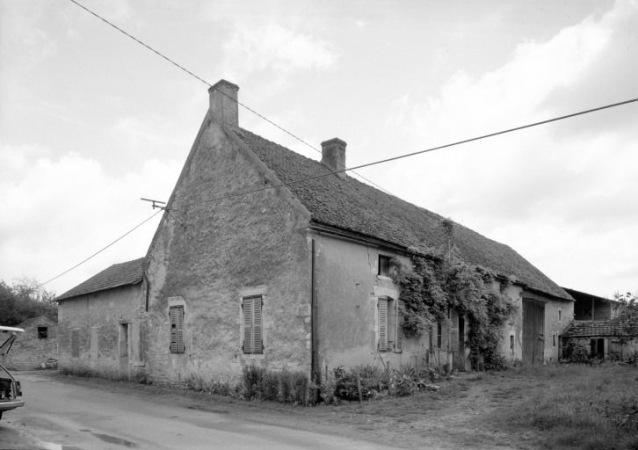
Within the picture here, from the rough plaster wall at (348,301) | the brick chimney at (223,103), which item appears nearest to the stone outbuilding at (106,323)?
the brick chimney at (223,103)

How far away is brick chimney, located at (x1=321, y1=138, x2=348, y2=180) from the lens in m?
24.3

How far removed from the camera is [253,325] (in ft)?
57.3

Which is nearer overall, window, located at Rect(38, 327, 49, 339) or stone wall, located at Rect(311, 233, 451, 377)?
stone wall, located at Rect(311, 233, 451, 377)

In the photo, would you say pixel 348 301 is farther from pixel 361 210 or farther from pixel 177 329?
pixel 177 329

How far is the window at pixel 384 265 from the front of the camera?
747 inches

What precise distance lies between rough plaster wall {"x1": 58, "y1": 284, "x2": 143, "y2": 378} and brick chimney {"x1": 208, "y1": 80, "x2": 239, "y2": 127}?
7675mm

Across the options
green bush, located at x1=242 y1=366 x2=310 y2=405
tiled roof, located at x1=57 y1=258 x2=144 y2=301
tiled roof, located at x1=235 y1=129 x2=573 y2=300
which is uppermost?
tiled roof, located at x1=235 y1=129 x2=573 y2=300

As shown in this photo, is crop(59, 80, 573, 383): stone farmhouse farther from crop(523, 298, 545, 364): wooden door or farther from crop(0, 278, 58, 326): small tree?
crop(0, 278, 58, 326): small tree

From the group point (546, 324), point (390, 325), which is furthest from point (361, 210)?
point (546, 324)


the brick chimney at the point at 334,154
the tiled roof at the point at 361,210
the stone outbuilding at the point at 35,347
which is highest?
the brick chimney at the point at 334,154

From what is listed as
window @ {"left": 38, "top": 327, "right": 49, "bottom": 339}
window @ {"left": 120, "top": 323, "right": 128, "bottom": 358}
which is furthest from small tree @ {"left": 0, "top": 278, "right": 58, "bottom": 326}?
window @ {"left": 120, "top": 323, "right": 128, "bottom": 358}

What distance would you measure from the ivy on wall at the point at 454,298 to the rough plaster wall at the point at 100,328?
10441mm

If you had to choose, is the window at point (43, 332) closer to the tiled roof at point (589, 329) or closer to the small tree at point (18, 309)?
the small tree at point (18, 309)

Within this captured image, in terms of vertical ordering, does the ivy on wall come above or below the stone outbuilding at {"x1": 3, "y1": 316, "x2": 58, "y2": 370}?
above
